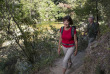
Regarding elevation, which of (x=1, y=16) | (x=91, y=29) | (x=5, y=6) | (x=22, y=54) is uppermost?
(x=5, y=6)

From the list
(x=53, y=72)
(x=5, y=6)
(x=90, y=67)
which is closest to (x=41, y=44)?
(x=53, y=72)

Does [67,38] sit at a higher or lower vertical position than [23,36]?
higher

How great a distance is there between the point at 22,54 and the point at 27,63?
1.72 feet

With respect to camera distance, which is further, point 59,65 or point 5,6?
point 59,65

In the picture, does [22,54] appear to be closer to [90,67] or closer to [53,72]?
[53,72]

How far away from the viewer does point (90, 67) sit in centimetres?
273

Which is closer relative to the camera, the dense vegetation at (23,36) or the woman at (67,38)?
the woman at (67,38)

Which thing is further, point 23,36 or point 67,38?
point 23,36

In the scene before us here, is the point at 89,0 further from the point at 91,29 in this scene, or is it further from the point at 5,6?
the point at 5,6

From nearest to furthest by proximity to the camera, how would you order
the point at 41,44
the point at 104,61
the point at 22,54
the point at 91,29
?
the point at 104,61 < the point at 91,29 < the point at 22,54 < the point at 41,44

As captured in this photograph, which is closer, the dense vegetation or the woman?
the woman

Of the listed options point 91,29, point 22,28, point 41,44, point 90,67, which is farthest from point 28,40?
point 90,67

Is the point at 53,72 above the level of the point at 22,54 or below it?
below

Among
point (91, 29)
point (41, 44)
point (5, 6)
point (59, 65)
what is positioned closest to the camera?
point (91, 29)
